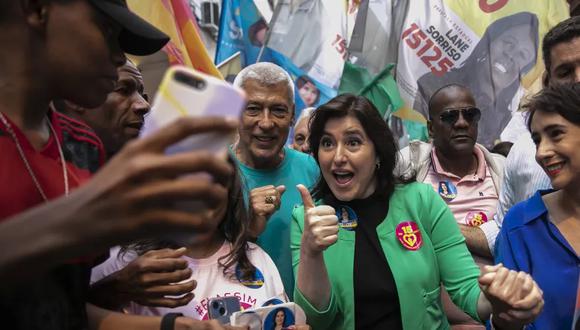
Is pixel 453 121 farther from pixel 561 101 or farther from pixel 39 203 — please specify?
pixel 39 203

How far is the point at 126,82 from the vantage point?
9.21 feet

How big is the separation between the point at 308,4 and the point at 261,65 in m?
3.69

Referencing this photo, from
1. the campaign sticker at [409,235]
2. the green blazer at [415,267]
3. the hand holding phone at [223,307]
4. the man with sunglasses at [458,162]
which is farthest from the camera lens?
the man with sunglasses at [458,162]

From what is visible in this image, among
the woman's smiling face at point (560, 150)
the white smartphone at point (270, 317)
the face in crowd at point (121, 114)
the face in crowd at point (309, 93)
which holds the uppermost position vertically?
the woman's smiling face at point (560, 150)

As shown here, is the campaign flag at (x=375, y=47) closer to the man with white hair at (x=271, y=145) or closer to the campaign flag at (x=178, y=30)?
the campaign flag at (x=178, y=30)

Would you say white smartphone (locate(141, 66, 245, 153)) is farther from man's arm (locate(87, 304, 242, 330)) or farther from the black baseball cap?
man's arm (locate(87, 304, 242, 330))

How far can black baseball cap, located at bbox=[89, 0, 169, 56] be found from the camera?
1276 mm

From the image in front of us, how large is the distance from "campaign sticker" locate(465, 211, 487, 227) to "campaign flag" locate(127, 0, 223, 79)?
6.91 feet

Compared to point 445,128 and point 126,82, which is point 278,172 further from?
point 445,128

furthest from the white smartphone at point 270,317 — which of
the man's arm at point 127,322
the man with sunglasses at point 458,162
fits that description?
the man with sunglasses at point 458,162

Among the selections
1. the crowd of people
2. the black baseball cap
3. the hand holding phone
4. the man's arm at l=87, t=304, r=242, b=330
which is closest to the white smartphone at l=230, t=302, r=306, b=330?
the crowd of people

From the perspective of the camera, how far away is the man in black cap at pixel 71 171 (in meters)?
0.87

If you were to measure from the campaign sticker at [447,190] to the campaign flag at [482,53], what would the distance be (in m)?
2.24

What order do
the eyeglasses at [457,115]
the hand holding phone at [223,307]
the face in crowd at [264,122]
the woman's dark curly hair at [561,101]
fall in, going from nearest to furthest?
the hand holding phone at [223,307]
the woman's dark curly hair at [561,101]
the face in crowd at [264,122]
the eyeglasses at [457,115]
